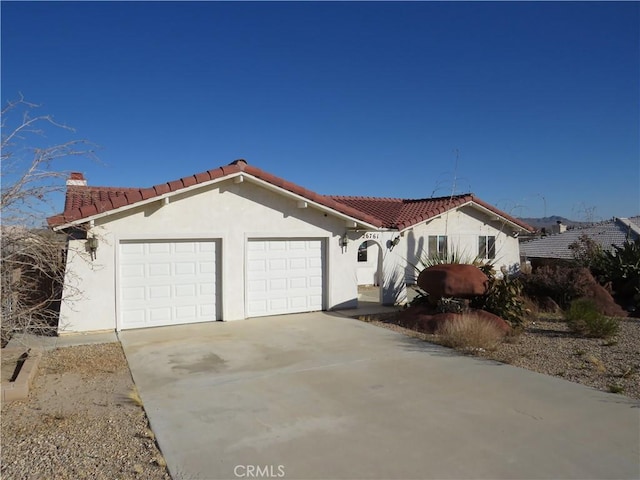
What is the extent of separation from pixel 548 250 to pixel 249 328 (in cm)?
2212

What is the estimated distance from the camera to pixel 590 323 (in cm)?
1056

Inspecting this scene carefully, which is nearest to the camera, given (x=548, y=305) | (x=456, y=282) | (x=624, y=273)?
(x=456, y=282)

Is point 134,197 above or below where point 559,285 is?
above

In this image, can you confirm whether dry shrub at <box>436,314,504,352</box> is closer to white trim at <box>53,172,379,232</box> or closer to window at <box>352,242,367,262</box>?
white trim at <box>53,172,379,232</box>

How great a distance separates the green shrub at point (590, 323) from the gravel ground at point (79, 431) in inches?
371

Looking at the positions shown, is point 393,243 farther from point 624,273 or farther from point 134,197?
point 134,197

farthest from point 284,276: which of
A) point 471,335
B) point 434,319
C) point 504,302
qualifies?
point 504,302

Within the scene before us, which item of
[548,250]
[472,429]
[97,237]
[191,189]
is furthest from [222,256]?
[548,250]

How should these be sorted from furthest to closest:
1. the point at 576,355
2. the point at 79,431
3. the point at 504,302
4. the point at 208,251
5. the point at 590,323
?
the point at 208,251, the point at 504,302, the point at 590,323, the point at 576,355, the point at 79,431

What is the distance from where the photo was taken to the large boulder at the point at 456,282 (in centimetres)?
1197

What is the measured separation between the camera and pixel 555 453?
4.93m

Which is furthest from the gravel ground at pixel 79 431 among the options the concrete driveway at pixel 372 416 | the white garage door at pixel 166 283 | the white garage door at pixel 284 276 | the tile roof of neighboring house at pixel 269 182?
the white garage door at pixel 284 276

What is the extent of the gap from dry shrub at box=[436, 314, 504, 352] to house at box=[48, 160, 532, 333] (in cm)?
464

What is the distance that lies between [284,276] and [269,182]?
269 cm
